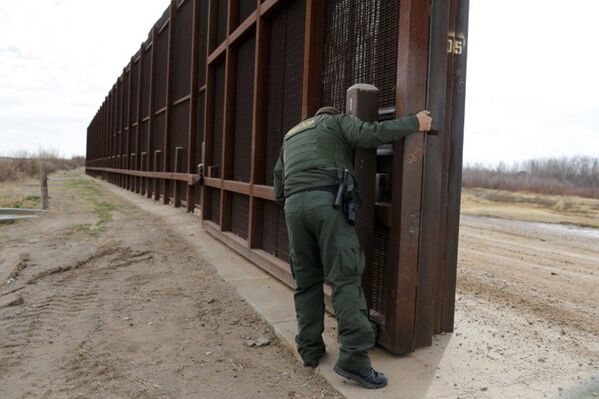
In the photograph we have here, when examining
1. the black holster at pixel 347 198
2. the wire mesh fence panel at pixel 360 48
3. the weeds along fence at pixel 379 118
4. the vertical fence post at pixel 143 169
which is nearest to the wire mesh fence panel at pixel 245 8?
the weeds along fence at pixel 379 118

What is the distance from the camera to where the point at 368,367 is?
3012 millimetres

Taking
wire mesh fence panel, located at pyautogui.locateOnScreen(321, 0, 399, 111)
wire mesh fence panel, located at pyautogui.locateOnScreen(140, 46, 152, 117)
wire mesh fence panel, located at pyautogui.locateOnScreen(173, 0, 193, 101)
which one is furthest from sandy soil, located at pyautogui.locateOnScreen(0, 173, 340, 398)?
wire mesh fence panel, located at pyautogui.locateOnScreen(140, 46, 152, 117)

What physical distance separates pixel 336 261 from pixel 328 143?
77 centimetres

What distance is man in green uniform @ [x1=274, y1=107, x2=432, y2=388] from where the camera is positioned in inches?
118

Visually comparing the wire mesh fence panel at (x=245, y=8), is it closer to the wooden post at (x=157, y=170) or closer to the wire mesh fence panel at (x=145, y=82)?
the wooden post at (x=157, y=170)

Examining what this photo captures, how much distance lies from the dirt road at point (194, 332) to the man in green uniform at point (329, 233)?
1.02 feet

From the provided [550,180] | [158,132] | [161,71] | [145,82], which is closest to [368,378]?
[158,132]

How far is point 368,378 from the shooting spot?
2.99 meters

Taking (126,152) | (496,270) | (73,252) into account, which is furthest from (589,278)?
(126,152)

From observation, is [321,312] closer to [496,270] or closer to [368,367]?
[368,367]

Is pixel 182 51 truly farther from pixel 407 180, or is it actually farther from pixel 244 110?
pixel 407 180

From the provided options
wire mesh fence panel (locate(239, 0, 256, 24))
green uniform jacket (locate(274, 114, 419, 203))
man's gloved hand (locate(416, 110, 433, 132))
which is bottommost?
green uniform jacket (locate(274, 114, 419, 203))

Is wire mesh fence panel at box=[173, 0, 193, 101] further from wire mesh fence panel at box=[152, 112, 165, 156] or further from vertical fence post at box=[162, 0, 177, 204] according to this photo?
wire mesh fence panel at box=[152, 112, 165, 156]

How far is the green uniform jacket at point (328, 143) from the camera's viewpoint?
312 cm
